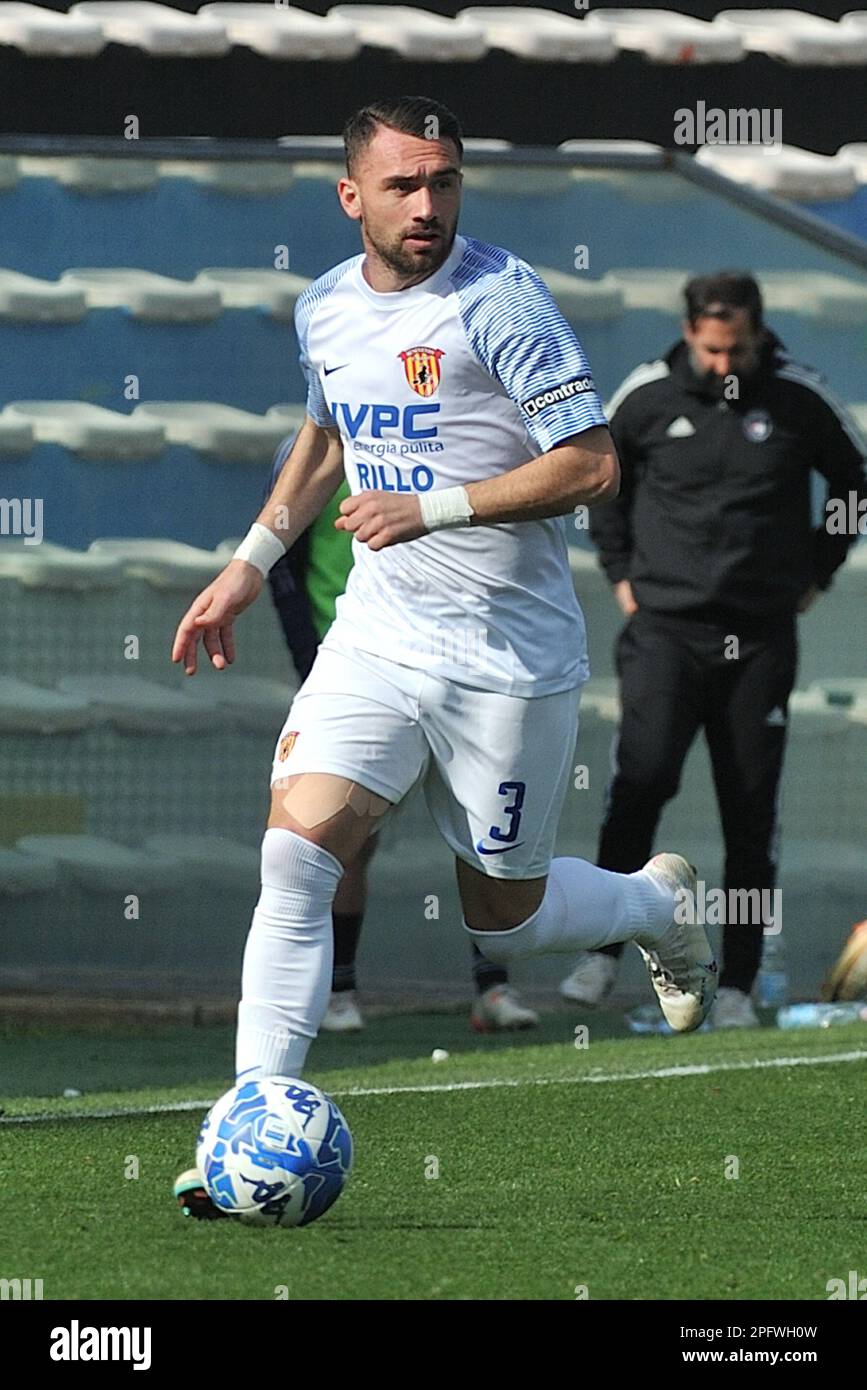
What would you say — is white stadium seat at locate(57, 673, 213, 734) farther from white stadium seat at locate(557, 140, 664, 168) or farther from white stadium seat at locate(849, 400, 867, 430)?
white stadium seat at locate(849, 400, 867, 430)

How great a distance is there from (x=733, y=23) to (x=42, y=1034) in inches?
182

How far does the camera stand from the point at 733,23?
1055cm

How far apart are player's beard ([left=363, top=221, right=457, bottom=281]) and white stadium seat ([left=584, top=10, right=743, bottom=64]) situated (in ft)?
16.9

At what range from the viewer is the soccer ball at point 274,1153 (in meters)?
5.00

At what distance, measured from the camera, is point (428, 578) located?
556 centimetres

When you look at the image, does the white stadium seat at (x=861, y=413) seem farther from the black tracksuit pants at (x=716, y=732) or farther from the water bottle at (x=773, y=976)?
the water bottle at (x=773, y=976)

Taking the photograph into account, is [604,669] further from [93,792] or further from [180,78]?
[180,78]

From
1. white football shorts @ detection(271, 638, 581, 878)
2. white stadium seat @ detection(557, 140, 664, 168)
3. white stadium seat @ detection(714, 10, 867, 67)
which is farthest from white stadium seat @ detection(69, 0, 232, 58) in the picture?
white football shorts @ detection(271, 638, 581, 878)

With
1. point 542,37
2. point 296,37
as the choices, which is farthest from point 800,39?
point 296,37

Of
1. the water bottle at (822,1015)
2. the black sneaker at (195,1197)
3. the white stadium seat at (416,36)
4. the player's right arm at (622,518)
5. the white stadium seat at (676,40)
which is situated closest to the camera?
the black sneaker at (195,1197)

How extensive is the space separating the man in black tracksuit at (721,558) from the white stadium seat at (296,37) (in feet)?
6.27

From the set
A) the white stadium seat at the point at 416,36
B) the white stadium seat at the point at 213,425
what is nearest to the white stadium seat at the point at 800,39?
the white stadium seat at the point at 416,36

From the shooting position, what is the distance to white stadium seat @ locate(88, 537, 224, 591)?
9602 mm

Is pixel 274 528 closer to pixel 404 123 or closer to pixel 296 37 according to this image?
pixel 404 123
